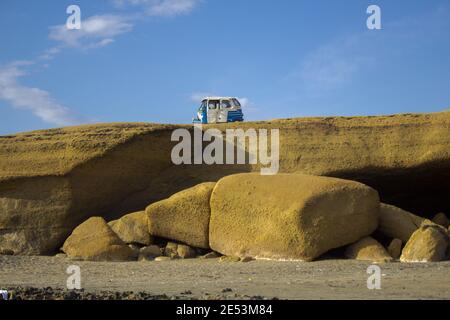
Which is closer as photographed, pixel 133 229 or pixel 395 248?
pixel 395 248

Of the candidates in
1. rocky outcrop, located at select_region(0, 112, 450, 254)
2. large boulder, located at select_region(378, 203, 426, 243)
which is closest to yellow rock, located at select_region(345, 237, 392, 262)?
large boulder, located at select_region(378, 203, 426, 243)

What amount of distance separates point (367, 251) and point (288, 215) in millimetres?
1489

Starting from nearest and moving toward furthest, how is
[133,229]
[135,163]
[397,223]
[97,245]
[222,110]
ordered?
[97,245] < [397,223] < [133,229] < [135,163] < [222,110]

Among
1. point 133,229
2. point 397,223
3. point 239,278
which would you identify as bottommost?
point 239,278

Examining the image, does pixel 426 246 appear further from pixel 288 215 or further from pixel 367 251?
pixel 288 215

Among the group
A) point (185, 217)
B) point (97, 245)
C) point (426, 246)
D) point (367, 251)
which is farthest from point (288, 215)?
point (97, 245)

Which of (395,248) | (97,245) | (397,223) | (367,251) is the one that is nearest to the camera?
(367,251)

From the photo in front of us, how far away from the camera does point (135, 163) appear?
1299 cm

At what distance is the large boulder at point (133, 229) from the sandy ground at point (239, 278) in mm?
1253

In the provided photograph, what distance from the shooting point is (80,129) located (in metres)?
13.1

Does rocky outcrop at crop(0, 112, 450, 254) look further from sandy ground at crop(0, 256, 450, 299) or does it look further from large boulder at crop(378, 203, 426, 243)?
sandy ground at crop(0, 256, 450, 299)

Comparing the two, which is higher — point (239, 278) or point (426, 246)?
point (426, 246)

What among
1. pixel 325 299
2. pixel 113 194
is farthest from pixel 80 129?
pixel 325 299
